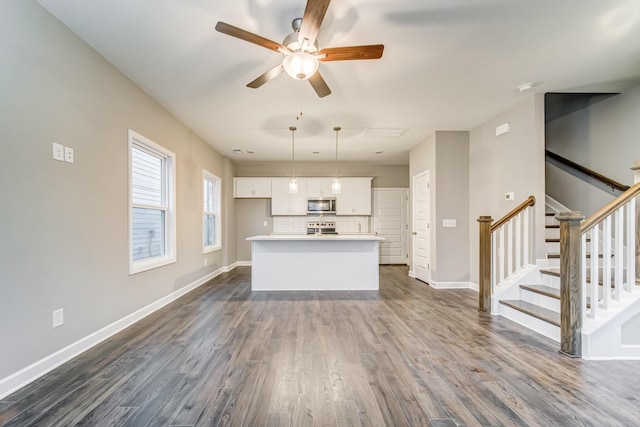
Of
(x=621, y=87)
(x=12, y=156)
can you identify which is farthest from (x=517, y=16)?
(x=12, y=156)

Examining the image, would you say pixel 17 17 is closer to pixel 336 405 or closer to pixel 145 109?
pixel 145 109

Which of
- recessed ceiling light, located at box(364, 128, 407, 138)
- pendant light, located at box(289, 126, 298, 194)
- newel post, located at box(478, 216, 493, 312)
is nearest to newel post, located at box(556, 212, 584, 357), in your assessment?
newel post, located at box(478, 216, 493, 312)

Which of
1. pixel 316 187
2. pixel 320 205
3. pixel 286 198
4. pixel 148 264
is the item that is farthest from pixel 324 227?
pixel 148 264

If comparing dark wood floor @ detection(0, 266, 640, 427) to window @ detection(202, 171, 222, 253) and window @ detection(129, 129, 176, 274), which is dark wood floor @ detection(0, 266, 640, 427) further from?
window @ detection(202, 171, 222, 253)

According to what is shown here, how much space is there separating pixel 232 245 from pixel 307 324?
13.6ft

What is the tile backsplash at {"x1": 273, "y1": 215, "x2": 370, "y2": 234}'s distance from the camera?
22.9ft

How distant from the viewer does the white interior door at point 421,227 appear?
16.5 feet

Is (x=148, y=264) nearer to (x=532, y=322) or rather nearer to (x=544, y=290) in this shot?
(x=532, y=322)

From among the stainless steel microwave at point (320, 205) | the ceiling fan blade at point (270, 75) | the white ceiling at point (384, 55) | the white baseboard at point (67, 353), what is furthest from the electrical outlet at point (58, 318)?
the stainless steel microwave at point (320, 205)

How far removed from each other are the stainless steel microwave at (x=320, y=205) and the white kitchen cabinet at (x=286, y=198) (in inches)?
5.0

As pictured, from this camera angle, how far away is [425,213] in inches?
203

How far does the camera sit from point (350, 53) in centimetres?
204

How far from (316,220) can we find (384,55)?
4.79m

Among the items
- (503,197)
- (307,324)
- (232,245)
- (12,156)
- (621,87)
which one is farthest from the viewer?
(232,245)
